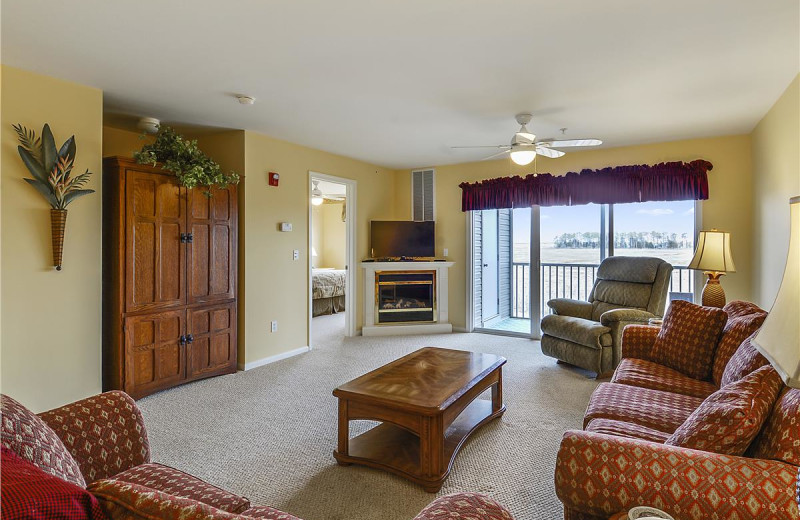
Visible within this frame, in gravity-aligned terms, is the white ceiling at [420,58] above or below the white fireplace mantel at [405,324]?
above

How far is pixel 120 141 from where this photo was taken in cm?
425

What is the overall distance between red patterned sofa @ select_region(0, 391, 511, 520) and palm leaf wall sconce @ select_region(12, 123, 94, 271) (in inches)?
77.2

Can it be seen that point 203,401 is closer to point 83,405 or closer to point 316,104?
point 83,405

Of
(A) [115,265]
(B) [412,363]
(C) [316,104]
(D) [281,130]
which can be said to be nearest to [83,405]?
(B) [412,363]

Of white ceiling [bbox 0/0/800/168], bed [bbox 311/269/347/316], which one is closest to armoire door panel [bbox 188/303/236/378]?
white ceiling [bbox 0/0/800/168]

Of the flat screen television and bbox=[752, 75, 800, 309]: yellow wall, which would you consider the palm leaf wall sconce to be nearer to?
the flat screen television

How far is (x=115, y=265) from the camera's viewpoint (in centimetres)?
339

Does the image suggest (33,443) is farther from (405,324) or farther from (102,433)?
(405,324)

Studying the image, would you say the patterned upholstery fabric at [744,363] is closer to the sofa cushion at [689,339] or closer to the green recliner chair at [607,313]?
the sofa cushion at [689,339]

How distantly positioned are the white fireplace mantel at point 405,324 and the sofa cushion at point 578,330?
1.97 metres

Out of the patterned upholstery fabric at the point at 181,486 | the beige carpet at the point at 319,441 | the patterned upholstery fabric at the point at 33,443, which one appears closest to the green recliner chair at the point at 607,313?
the beige carpet at the point at 319,441

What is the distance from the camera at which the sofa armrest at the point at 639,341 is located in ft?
9.62

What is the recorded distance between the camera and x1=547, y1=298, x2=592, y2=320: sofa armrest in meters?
4.55

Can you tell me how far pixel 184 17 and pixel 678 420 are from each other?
123 inches
